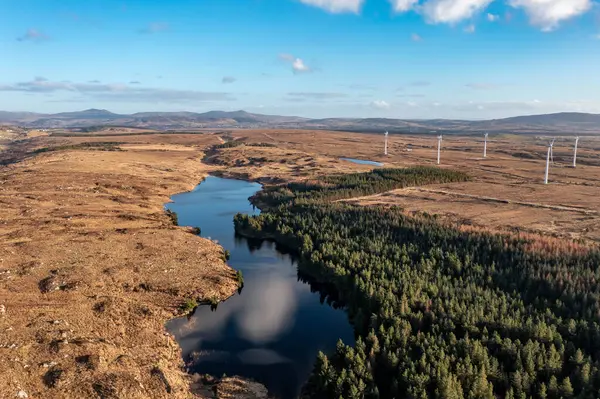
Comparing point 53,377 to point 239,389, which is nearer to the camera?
point 53,377

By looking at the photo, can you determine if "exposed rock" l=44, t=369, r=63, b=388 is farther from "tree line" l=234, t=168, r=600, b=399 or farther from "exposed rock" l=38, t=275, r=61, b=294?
"tree line" l=234, t=168, r=600, b=399

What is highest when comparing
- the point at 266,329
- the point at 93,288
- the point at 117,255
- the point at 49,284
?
the point at 49,284

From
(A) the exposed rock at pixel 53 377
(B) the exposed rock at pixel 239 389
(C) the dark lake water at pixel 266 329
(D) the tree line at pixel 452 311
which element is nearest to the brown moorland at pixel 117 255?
(A) the exposed rock at pixel 53 377

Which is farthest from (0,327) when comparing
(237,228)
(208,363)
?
(237,228)

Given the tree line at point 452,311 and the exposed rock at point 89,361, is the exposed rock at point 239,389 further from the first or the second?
the exposed rock at point 89,361

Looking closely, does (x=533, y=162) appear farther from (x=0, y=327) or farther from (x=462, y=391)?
(x=0, y=327)

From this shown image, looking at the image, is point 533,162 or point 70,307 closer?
point 70,307

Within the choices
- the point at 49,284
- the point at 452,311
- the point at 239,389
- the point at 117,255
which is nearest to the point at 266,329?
the point at 239,389

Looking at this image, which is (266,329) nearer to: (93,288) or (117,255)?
(93,288)
